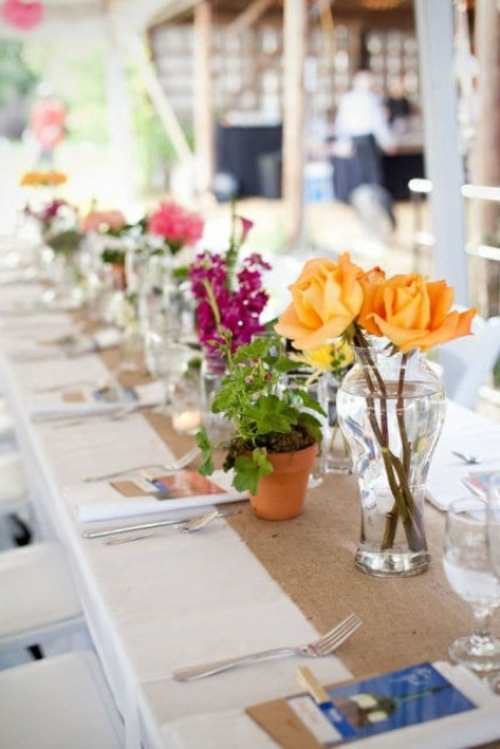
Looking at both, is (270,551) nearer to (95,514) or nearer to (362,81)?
(95,514)

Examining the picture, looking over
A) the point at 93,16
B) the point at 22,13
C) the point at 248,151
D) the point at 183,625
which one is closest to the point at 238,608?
the point at 183,625

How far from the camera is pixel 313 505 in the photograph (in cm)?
164

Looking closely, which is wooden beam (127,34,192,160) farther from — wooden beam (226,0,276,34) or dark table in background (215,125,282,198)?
wooden beam (226,0,276,34)

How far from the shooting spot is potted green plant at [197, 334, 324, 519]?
4.93 feet

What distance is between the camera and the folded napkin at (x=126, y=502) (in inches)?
62.7

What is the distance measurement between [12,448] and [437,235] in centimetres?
179

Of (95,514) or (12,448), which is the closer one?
(95,514)

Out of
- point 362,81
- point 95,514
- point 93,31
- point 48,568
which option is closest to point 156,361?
point 48,568

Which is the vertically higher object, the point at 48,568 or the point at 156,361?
the point at 156,361

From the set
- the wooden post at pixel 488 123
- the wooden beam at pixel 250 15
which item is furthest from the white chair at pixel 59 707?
the wooden beam at pixel 250 15

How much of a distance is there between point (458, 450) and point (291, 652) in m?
0.79

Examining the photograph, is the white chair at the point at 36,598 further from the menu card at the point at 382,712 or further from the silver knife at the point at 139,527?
the menu card at the point at 382,712

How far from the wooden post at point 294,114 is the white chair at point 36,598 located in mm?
4961

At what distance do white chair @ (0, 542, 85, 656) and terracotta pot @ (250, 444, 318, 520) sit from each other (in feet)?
1.83
